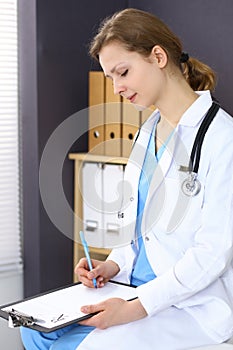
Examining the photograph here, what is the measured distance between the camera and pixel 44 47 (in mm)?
2736

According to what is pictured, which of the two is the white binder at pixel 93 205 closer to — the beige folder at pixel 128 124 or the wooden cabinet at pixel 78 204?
the wooden cabinet at pixel 78 204

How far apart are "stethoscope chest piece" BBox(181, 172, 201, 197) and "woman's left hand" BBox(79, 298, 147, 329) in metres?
0.30

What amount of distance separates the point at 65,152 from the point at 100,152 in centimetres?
16

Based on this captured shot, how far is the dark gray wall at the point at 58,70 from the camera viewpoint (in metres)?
2.65

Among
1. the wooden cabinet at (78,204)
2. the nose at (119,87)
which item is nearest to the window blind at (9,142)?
the wooden cabinet at (78,204)

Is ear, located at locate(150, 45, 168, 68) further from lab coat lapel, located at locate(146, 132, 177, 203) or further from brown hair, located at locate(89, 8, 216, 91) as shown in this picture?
lab coat lapel, located at locate(146, 132, 177, 203)

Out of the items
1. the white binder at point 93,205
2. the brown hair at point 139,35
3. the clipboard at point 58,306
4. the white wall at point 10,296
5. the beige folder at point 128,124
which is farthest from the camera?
the white wall at point 10,296

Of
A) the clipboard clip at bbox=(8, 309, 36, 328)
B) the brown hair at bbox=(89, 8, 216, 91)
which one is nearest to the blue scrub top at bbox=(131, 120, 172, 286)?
the brown hair at bbox=(89, 8, 216, 91)

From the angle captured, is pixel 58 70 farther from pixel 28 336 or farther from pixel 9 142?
pixel 28 336

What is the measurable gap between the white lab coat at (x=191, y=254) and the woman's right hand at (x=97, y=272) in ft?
0.53

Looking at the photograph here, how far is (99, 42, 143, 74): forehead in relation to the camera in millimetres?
1633

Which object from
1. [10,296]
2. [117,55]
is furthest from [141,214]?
[10,296]

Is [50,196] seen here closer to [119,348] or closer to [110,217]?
[110,217]

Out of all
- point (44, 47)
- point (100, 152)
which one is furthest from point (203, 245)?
point (44, 47)
